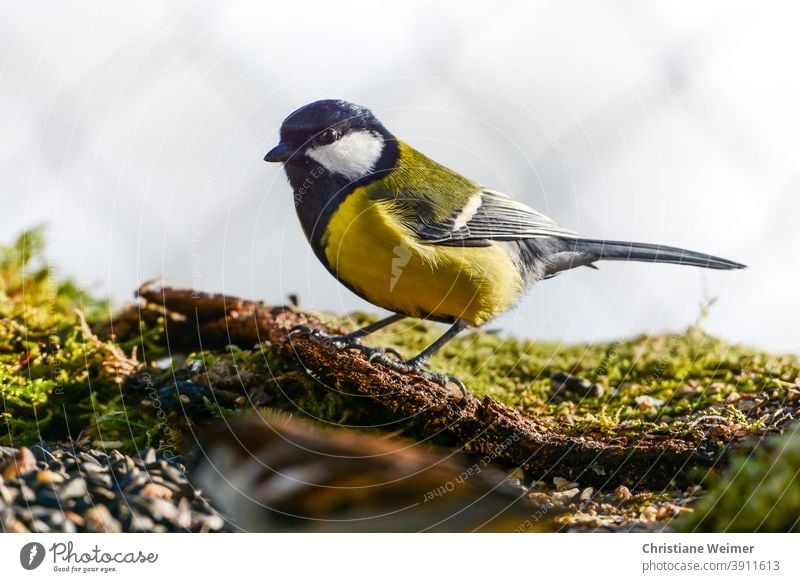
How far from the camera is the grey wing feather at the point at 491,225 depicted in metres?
1.29

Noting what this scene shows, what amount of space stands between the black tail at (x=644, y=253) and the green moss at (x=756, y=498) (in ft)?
1.30

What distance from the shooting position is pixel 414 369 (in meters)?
1.30

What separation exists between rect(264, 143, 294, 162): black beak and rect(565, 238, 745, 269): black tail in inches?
21.2

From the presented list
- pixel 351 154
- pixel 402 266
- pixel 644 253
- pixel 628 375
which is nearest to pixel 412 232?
pixel 402 266

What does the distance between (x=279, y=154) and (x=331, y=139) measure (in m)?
0.09

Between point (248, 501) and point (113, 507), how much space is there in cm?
19

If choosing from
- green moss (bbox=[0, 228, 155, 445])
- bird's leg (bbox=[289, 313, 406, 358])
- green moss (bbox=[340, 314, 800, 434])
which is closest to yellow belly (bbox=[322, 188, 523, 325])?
bird's leg (bbox=[289, 313, 406, 358])

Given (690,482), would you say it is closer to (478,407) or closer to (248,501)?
(478,407)

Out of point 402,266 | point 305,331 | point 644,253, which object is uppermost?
point 644,253

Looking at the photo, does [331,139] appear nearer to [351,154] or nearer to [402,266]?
[351,154]

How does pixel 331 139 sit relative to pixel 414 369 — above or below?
above

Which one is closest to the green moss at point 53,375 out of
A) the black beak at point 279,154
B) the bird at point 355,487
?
the bird at point 355,487

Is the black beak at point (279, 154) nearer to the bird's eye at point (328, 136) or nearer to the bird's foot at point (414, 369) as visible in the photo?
the bird's eye at point (328, 136)

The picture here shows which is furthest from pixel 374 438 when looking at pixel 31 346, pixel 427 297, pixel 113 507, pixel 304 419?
pixel 31 346
